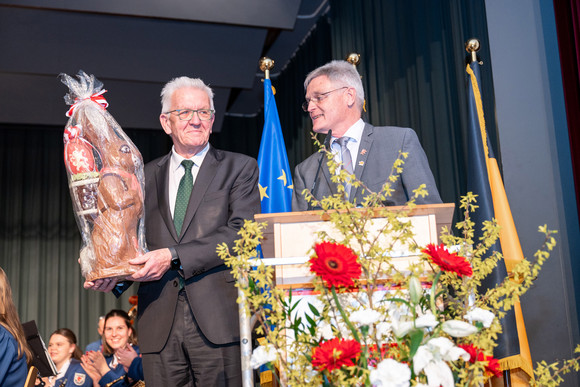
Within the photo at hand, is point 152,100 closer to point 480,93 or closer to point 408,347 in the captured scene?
point 480,93

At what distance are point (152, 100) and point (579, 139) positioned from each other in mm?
5617

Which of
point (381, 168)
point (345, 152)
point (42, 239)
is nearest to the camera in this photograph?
point (381, 168)

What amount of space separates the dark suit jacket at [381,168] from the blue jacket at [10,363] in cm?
Result: 156

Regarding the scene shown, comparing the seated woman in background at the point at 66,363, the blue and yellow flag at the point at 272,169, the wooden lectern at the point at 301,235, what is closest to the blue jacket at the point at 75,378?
the seated woman in background at the point at 66,363

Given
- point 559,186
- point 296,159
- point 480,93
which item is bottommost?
point 559,186

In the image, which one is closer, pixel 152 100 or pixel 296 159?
pixel 296 159

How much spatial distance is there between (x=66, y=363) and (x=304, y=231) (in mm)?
4085

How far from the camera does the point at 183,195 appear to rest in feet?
7.54

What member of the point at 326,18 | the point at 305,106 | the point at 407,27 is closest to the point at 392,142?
the point at 305,106

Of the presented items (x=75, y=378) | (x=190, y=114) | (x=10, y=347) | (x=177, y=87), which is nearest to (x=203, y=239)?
(x=190, y=114)

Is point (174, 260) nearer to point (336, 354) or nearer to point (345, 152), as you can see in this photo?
point (345, 152)

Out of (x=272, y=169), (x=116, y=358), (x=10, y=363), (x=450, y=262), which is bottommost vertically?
(x=116, y=358)

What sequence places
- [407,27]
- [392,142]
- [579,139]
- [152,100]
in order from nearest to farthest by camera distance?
1. [392,142]
2. [579,139]
3. [407,27]
4. [152,100]

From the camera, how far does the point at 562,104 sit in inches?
129
